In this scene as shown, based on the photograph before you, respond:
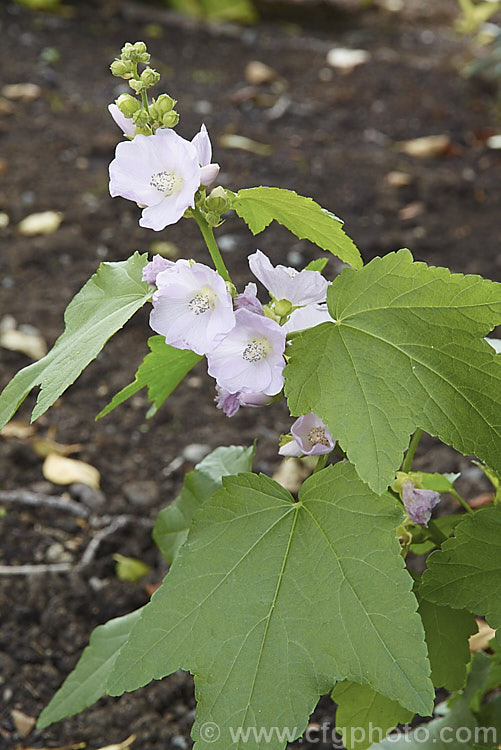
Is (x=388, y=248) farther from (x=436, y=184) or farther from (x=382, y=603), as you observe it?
(x=382, y=603)

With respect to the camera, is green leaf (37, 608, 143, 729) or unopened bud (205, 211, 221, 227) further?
green leaf (37, 608, 143, 729)

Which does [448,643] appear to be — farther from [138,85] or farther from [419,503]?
[138,85]

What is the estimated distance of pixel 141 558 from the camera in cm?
199

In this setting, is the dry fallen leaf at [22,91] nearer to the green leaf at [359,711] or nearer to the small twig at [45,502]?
the small twig at [45,502]

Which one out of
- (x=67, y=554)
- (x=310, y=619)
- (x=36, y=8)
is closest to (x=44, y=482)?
(x=67, y=554)

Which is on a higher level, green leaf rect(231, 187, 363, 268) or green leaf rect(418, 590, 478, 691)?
green leaf rect(231, 187, 363, 268)

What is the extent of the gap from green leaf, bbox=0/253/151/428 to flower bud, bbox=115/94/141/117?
0.19 meters

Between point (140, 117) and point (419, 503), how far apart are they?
58cm

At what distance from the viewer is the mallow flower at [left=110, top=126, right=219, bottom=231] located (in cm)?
97

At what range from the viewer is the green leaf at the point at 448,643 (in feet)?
3.72

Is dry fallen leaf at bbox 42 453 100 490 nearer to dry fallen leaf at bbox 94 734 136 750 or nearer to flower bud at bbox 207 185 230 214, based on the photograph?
dry fallen leaf at bbox 94 734 136 750

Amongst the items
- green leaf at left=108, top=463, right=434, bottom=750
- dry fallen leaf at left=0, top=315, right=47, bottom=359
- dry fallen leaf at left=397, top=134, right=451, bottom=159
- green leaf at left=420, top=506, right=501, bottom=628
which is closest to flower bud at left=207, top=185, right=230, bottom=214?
green leaf at left=108, top=463, right=434, bottom=750

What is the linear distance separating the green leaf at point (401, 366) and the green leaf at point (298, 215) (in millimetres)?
86

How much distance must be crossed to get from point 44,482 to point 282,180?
6.07ft
